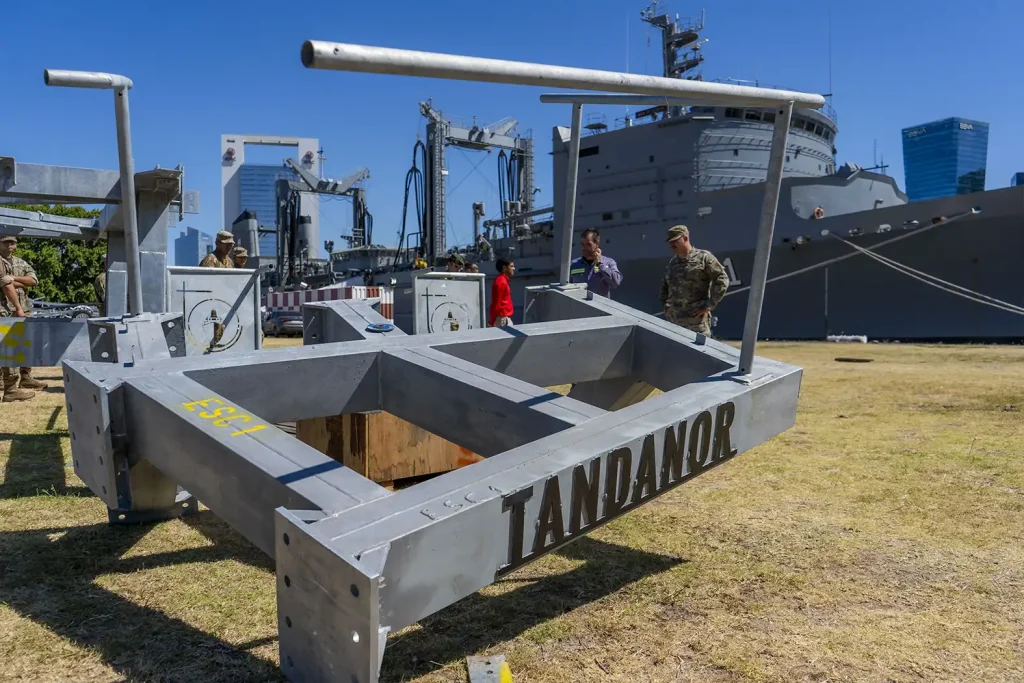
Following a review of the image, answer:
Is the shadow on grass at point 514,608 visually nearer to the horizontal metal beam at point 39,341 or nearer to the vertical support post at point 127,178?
the vertical support post at point 127,178

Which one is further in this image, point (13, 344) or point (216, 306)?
point (216, 306)

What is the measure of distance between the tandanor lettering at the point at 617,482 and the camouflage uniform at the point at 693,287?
9.10 feet

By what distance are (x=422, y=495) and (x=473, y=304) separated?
5.08 meters

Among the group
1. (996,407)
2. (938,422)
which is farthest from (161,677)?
(996,407)

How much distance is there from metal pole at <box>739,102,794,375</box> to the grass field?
0.81 m

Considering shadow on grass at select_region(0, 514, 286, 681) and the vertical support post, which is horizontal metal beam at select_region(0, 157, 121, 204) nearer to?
the vertical support post

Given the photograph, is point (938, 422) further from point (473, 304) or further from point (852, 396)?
point (473, 304)

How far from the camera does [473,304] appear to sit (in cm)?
654

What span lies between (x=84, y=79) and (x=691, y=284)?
3714 mm

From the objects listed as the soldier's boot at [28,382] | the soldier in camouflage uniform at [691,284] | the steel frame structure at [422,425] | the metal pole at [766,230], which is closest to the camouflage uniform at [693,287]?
the soldier in camouflage uniform at [691,284]

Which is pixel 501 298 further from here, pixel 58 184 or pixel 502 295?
pixel 58 184

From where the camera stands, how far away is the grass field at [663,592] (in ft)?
6.19

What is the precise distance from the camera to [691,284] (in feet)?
16.3

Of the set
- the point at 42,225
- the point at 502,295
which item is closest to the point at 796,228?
the point at 502,295
